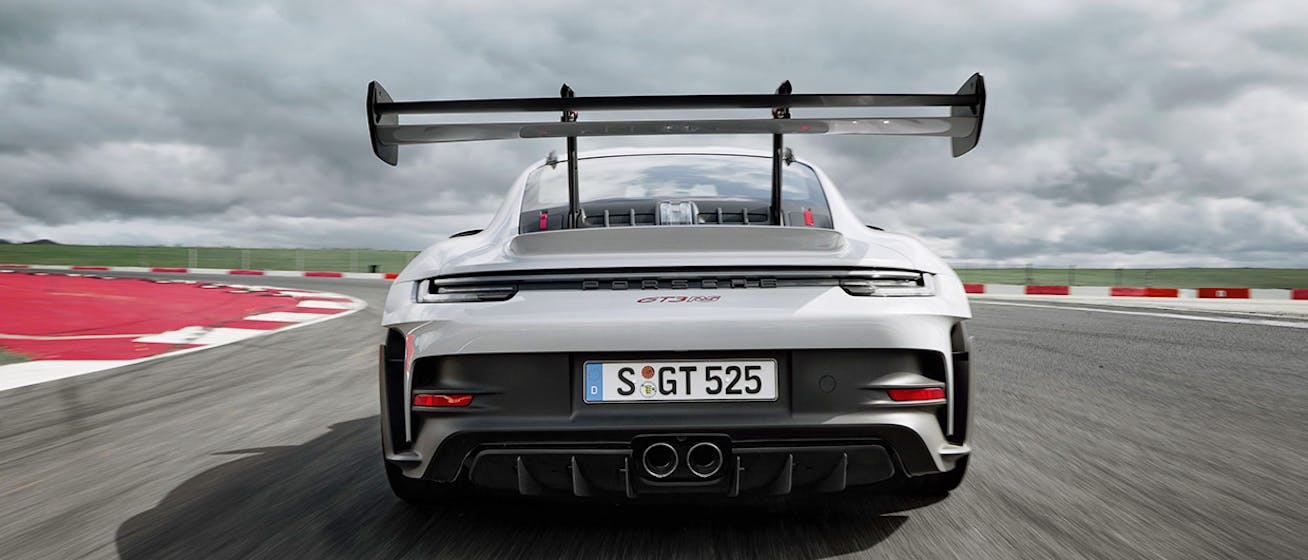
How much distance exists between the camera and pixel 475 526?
2785mm

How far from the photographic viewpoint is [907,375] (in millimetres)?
2531

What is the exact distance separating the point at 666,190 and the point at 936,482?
1568 millimetres

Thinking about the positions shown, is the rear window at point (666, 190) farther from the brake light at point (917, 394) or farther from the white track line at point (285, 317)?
the white track line at point (285, 317)

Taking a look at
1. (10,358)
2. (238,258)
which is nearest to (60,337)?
(10,358)

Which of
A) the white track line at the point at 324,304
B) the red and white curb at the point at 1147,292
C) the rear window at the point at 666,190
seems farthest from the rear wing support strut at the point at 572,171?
the red and white curb at the point at 1147,292

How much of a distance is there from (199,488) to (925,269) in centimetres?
264

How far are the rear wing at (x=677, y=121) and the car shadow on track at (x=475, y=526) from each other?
1150 mm

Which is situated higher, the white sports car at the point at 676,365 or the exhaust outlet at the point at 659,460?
the white sports car at the point at 676,365

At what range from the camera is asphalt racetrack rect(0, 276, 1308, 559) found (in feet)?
8.57

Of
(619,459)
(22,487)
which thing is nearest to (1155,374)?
(619,459)

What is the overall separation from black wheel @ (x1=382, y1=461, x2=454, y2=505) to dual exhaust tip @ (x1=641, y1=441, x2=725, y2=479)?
0.66 meters

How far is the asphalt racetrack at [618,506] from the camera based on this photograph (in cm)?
261

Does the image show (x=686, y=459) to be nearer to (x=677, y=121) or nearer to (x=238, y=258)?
(x=677, y=121)

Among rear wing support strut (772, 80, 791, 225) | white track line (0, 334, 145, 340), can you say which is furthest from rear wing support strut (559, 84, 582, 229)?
white track line (0, 334, 145, 340)
